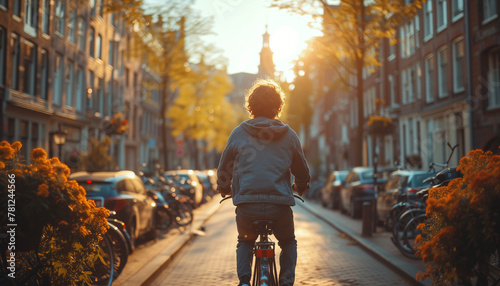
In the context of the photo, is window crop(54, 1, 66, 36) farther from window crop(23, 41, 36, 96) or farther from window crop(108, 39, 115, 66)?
window crop(108, 39, 115, 66)

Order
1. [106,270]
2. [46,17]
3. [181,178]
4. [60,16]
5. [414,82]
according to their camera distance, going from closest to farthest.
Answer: [106,270] < [181,178] < [46,17] < [60,16] < [414,82]

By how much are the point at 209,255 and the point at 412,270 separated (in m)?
3.77

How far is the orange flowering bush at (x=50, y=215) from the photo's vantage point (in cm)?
440

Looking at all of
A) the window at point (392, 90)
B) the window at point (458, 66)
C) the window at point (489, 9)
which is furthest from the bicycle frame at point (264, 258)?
the window at point (392, 90)

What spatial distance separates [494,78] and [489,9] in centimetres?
250

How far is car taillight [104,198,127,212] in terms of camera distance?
10.1m

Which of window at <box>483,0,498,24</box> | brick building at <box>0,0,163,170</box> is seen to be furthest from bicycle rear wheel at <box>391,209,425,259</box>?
window at <box>483,0,498,24</box>

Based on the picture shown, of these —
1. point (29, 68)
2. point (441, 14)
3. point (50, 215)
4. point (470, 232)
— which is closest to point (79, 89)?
point (29, 68)

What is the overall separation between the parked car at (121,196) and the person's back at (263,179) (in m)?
5.47

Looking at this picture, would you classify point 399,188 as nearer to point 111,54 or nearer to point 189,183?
point 189,183

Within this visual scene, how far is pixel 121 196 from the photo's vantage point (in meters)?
10.4

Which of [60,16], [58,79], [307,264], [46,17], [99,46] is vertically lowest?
[307,264]

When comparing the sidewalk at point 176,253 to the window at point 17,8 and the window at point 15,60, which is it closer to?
the window at point 15,60

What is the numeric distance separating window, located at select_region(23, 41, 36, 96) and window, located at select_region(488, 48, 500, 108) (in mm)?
17167
